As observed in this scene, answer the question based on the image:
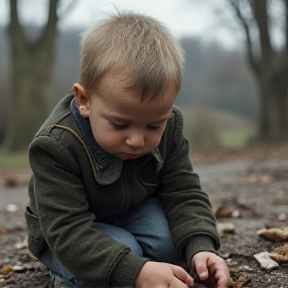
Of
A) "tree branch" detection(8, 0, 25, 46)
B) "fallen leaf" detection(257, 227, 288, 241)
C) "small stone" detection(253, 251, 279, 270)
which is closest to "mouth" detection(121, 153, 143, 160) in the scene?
"small stone" detection(253, 251, 279, 270)

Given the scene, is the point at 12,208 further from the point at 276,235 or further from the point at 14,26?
the point at 14,26

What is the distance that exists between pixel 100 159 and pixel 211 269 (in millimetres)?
473

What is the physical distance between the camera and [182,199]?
2070mm

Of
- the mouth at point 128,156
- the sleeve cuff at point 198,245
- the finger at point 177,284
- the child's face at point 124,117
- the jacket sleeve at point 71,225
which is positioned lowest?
the sleeve cuff at point 198,245

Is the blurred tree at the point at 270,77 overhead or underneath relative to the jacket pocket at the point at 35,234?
underneath

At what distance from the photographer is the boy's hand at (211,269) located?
5.76 feet

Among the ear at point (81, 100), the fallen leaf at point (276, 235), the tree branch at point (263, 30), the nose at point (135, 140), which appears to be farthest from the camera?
the tree branch at point (263, 30)

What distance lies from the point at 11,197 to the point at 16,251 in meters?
2.89

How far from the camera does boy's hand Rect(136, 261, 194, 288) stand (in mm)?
1642

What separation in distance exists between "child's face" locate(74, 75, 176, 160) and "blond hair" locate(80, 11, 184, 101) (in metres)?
0.03

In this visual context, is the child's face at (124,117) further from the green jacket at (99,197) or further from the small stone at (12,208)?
the small stone at (12,208)

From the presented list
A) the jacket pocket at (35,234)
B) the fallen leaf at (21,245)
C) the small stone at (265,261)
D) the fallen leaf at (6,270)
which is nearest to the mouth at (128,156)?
the jacket pocket at (35,234)

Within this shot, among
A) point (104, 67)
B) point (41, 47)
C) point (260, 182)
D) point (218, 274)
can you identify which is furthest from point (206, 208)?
point (41, 47)

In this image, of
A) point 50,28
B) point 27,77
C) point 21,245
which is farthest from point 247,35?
point 21,245
